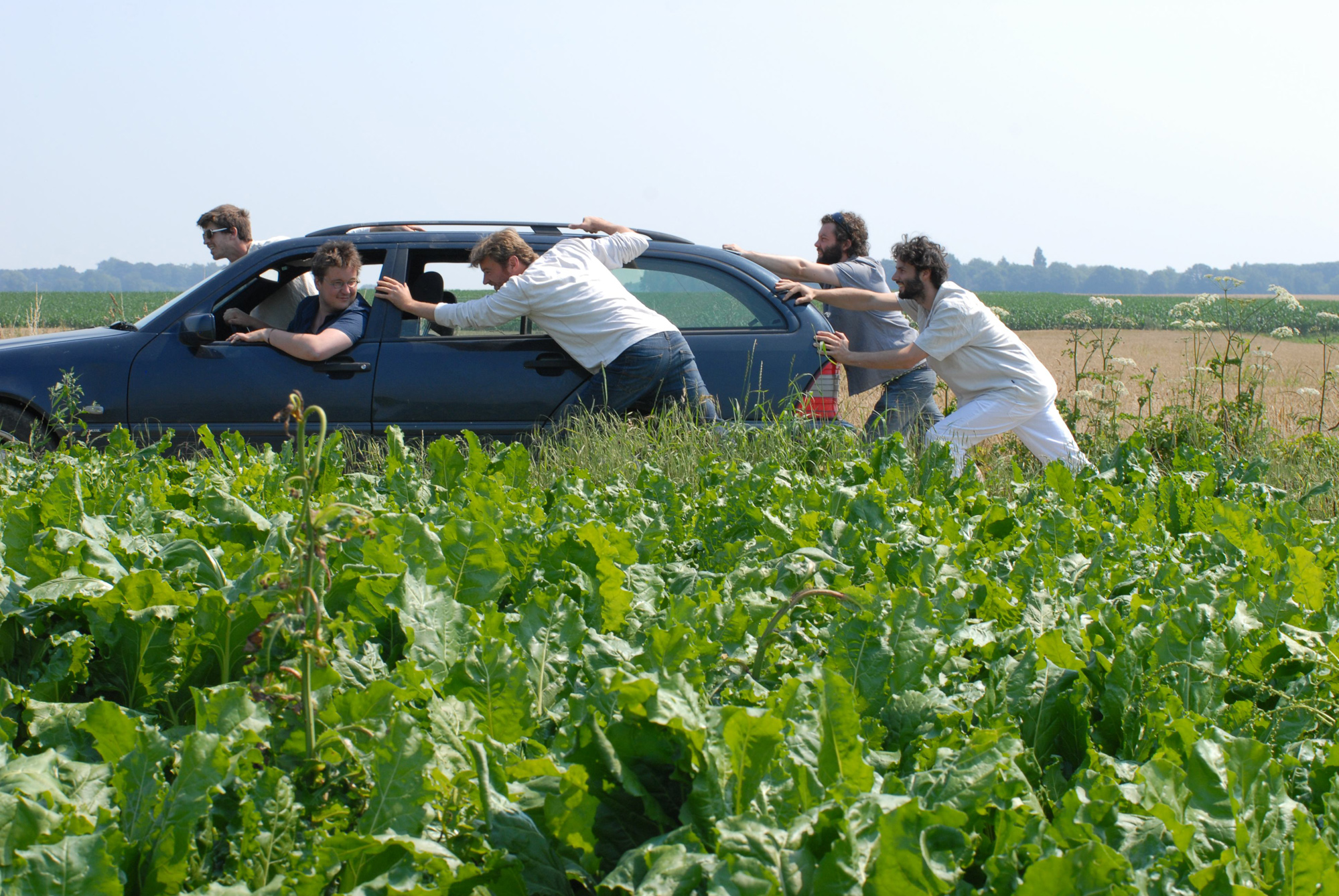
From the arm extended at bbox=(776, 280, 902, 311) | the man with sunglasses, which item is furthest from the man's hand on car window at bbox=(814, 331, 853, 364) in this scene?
the man with sunglasses

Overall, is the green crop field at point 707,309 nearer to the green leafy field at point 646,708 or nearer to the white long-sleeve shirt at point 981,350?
the white long-sleeve shirt at point 981,350

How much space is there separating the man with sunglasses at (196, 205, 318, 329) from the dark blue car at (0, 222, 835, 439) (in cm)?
63

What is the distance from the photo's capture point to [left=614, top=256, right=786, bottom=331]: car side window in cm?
662

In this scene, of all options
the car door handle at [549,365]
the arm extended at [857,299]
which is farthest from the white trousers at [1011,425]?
the car door handle at [549,365]

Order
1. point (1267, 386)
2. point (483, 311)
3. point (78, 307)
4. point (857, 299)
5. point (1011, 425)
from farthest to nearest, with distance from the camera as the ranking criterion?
point (78, 307), point (1267, 386), point (857, 299), point (1011, 425), point (483, 311)

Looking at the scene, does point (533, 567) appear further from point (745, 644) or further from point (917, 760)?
point (917, 760)

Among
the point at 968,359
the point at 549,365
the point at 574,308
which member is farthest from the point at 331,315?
the point at 968,359

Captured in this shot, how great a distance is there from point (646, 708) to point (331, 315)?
563 cm

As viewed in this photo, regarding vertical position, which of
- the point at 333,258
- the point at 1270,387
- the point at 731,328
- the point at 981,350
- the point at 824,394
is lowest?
the point at 1270,387

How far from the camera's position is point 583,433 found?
16.7ft

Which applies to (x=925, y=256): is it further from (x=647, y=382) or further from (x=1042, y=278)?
(x=1042, y=278)

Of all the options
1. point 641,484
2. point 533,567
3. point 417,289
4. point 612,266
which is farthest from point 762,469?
point 417,289

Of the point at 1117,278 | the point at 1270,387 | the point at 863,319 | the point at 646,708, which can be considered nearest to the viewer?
the point at 646,708

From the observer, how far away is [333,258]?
6.19 m
